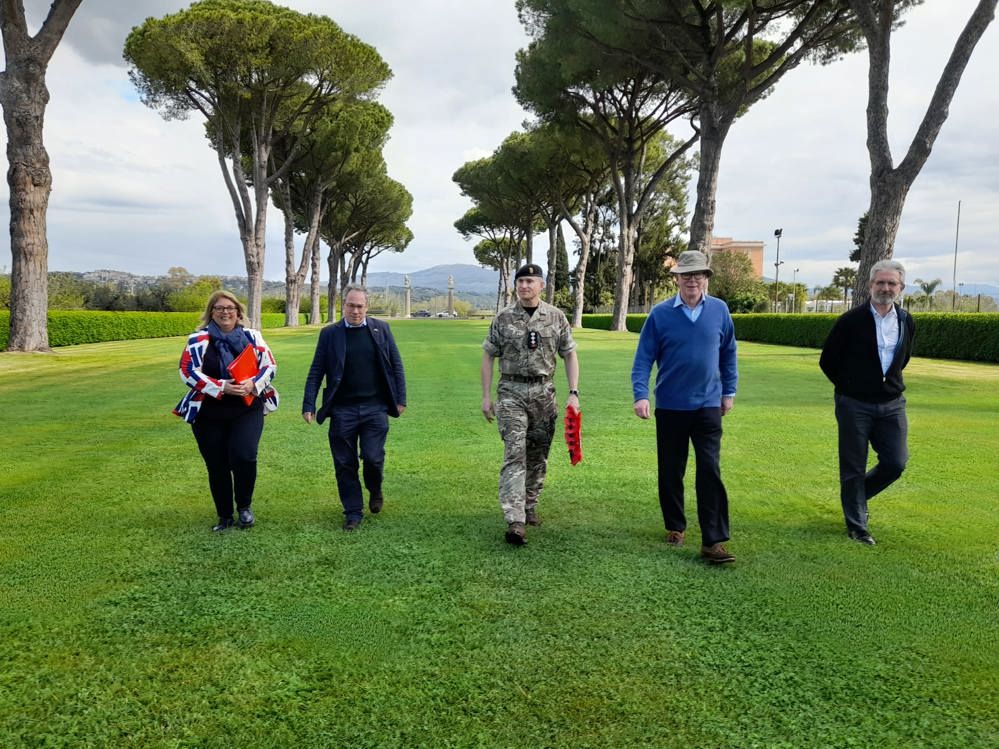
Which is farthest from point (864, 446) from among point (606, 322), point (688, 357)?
point (606, 322)

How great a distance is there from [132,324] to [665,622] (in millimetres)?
31280

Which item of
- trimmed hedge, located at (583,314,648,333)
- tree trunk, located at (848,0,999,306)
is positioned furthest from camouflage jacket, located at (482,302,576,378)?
trimmed hedge, located at (583,314,648,333)

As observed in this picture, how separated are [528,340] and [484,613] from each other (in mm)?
1820

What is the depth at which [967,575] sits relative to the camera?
397cm

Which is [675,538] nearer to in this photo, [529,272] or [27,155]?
[529,272]

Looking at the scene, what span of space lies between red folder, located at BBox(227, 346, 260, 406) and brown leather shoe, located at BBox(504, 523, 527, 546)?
6.49 feet

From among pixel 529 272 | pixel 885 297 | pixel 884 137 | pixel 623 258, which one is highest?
pixel 884 137

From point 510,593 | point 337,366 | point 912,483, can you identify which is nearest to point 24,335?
point 337,366

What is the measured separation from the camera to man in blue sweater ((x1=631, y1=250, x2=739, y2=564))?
166 inches

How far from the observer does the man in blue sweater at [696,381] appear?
13.9 ft

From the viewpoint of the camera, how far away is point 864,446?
464 cm

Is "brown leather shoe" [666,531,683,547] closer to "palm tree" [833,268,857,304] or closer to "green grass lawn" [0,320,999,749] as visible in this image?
"green grass lawn" [0,320,999,749]

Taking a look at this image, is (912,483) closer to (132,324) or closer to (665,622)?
(665,622)

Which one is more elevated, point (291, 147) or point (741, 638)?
point (291, 147)
